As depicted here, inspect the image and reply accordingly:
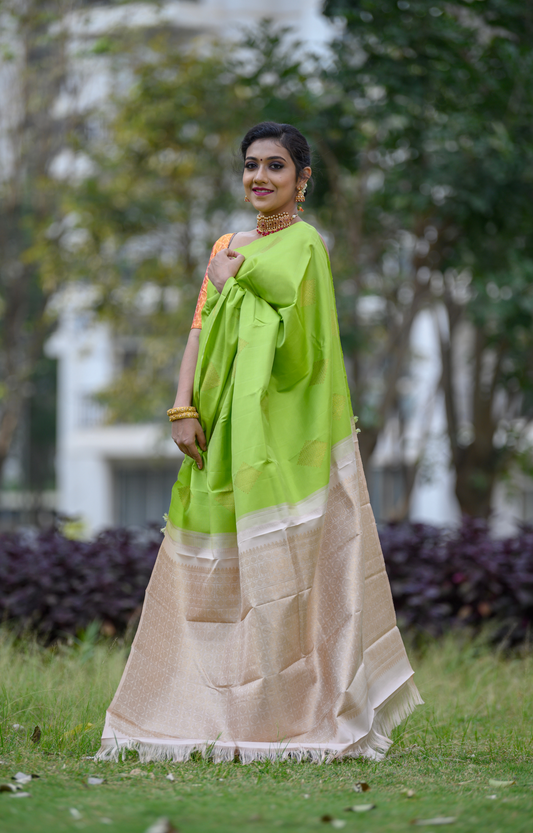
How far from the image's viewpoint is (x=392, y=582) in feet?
17.5

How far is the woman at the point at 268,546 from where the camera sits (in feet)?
8.92

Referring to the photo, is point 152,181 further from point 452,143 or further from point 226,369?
point 226,369

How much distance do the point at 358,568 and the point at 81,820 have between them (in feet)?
3.86

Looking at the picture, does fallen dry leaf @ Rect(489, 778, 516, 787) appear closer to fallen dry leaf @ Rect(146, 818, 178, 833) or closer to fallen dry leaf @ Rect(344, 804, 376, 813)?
fallen dry leaf @ Rect(344, 804, 376, 813)

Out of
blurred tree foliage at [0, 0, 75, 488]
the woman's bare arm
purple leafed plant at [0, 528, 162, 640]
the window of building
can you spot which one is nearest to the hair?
the woman's bare arm

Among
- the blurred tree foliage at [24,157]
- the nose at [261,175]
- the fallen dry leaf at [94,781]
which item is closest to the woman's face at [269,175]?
the nose at [261,175]

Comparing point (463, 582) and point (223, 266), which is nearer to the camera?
point (223, 266)

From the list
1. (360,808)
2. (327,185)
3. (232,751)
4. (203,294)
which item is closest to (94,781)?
(232,751)

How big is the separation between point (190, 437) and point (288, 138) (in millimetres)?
1037

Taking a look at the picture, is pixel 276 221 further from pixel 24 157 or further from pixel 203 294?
pixel 24 157

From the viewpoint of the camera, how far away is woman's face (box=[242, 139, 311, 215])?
307cm

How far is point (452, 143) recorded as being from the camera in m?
6.79

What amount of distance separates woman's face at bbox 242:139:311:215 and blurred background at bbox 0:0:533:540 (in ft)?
10.2

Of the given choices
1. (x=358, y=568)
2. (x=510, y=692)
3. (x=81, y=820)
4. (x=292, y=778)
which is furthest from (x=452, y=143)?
(x=81, y=820)
